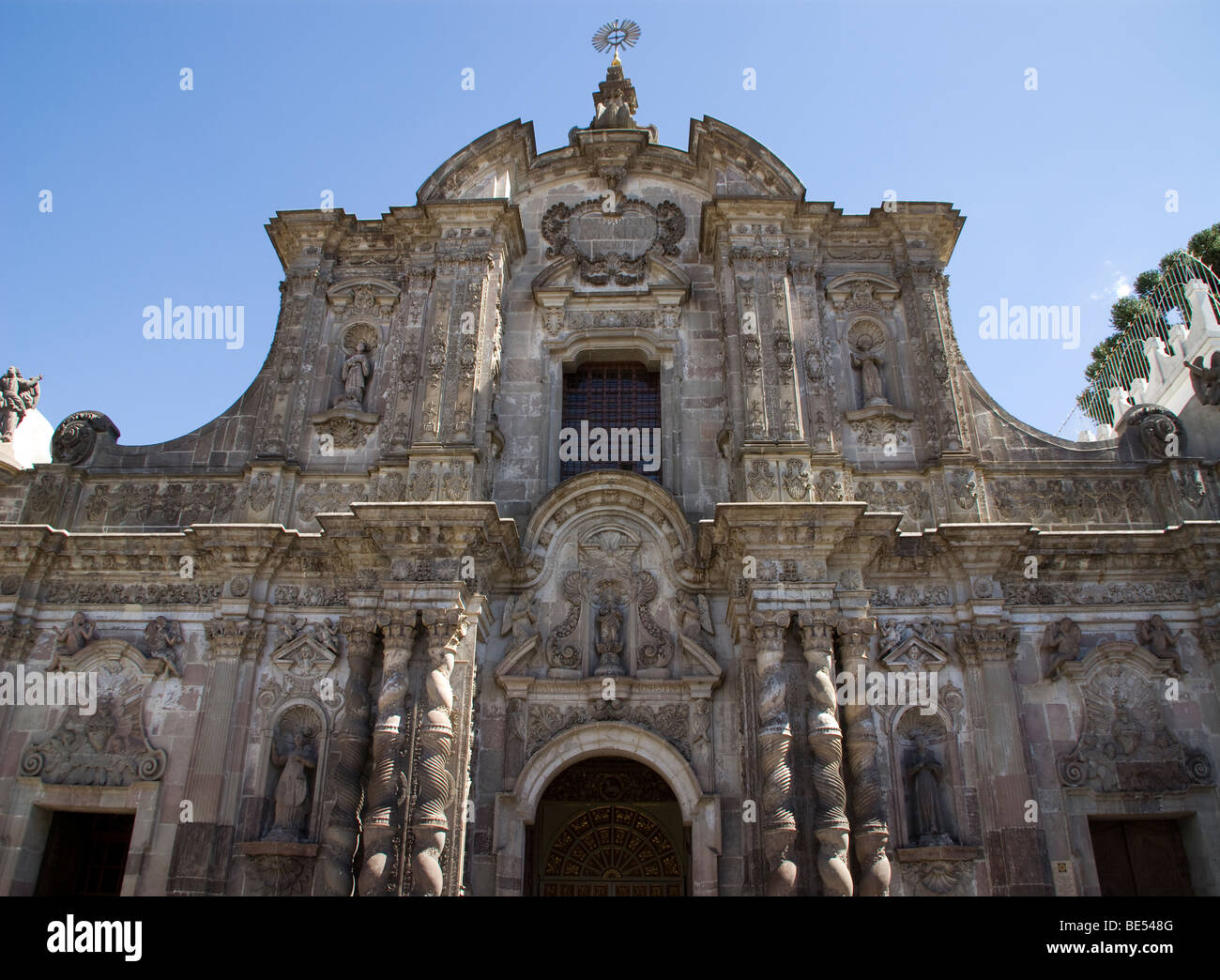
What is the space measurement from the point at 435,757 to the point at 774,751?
12.9 ft

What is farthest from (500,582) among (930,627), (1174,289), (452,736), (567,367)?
(1174,289)

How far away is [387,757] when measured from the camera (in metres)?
10.3

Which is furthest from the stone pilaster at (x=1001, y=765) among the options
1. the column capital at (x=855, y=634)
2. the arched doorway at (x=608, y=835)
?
the arched doorway at (x=608, y=835)

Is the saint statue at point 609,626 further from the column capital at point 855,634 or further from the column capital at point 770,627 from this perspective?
the column capital at point 855,634

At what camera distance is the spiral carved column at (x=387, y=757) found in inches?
382

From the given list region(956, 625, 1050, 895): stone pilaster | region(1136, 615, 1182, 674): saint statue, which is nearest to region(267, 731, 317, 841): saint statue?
region(956, 625, 1050, 895): stone pilaster

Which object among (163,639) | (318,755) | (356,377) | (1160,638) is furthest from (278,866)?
(1160,638)

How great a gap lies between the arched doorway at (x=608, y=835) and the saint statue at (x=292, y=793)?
9.34ft

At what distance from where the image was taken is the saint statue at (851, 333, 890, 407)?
13312mm

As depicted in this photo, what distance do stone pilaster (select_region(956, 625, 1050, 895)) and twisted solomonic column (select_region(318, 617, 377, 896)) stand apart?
7.48 meters

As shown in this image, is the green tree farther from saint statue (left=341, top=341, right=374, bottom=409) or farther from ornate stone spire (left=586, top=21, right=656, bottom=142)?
saint statue (left=341, top=341, right=374, bottom=409)

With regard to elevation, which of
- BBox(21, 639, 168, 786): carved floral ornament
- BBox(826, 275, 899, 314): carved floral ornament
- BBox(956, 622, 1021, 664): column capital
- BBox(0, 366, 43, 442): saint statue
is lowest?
BBox(21, 639, 168, 786): carved floral ornament

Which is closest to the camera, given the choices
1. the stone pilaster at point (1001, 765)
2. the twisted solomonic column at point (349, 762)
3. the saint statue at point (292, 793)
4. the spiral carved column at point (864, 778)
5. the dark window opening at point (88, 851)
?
the spiral carved column at point (864, 778)

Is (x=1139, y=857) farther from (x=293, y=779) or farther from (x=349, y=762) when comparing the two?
(x=293, y=779)
